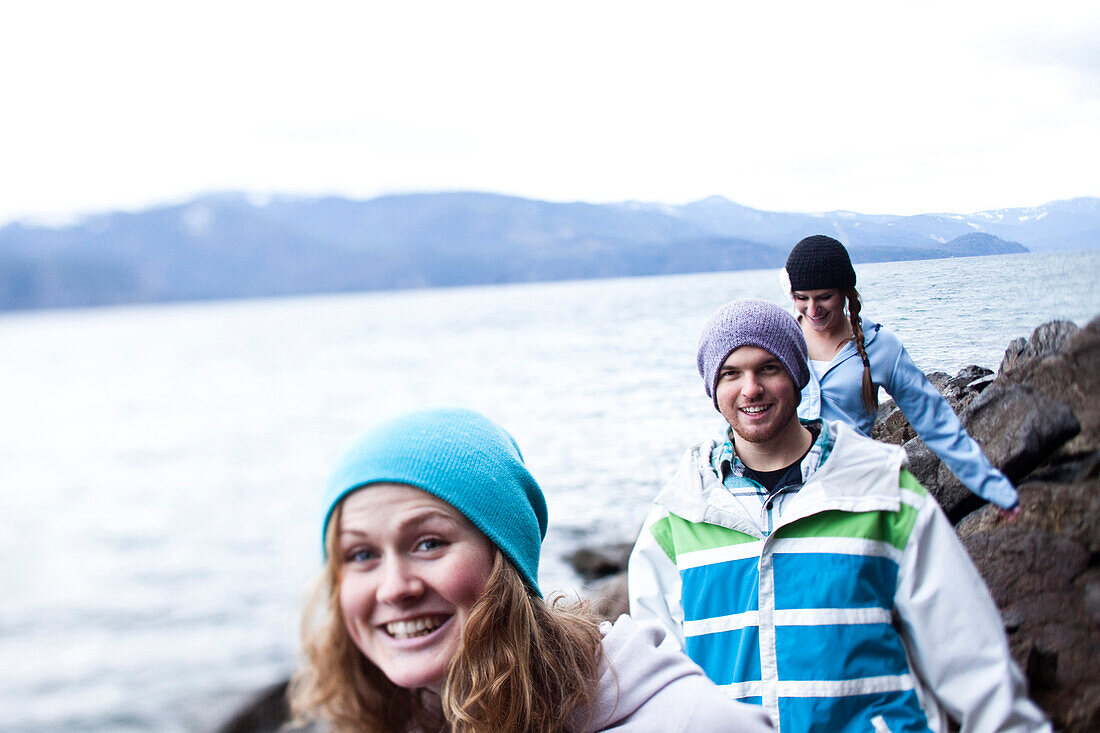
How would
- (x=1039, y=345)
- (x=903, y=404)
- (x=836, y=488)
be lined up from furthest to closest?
(x=903, y=404)
(x=1039, y=345)
(x=836, y=488)

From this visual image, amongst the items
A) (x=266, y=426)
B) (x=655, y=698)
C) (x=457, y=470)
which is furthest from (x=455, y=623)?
(x=266, y=426)

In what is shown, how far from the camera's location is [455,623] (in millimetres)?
2051

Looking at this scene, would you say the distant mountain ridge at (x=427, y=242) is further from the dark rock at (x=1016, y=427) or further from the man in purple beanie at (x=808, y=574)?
the man in purple beanie at (x=808, y=574)

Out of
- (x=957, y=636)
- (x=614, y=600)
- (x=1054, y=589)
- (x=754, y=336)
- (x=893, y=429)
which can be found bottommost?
(x=614, y=600)

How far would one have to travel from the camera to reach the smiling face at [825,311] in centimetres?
296

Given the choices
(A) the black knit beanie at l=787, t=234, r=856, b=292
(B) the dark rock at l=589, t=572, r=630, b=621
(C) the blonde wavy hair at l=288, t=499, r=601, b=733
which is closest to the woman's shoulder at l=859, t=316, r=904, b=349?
(A) the black knit beanie at l=787, t=234, r=856, b=292

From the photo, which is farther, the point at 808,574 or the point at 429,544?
the point at 808,574

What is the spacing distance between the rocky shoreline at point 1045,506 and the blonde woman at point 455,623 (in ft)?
2.68

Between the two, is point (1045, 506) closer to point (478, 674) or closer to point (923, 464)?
point (923, 464)

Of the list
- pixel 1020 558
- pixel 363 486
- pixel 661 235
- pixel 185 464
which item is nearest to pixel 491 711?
pixel 363 486

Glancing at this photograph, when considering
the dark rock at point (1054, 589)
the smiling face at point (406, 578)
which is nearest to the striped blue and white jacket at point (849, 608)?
the dark rock at point (1054, 589)

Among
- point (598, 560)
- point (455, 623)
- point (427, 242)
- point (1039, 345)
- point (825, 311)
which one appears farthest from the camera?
point (427, 242)

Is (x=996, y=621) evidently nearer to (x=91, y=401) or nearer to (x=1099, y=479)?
(x=1099, y=479)

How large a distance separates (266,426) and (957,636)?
61357 millimetres
